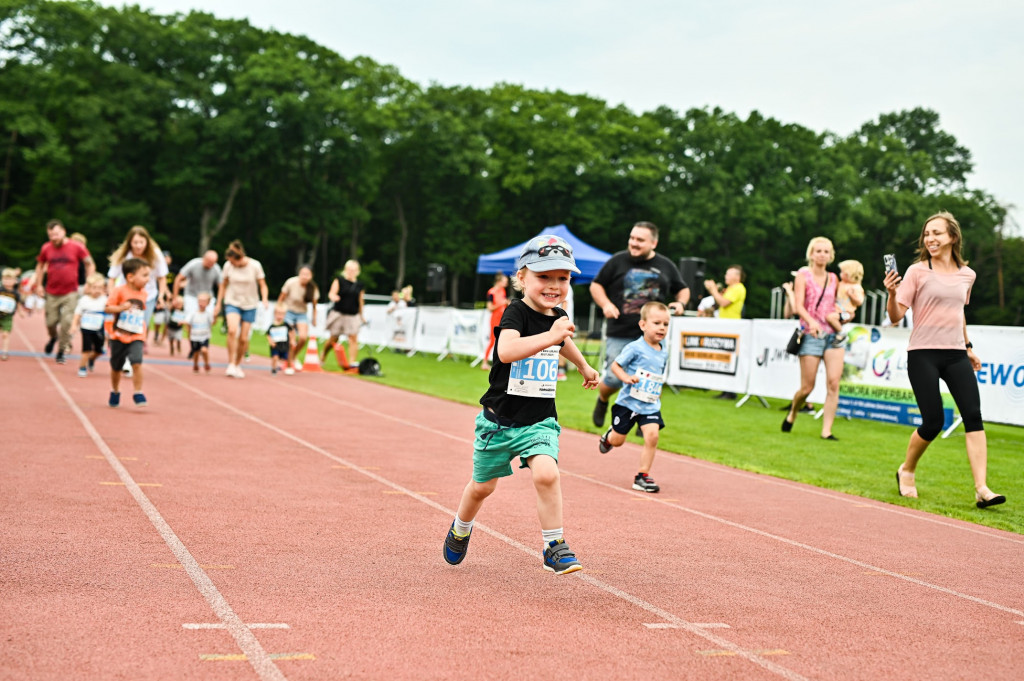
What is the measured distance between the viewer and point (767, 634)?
4.33m

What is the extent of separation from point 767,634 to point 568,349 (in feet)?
5.80

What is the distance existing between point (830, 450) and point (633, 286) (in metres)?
3.26

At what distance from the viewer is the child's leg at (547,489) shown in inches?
193

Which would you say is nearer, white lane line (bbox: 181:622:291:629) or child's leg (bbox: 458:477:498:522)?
white lane line (bbox: 181:622:291:629)

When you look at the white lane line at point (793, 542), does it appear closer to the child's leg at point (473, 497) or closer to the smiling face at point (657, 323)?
the smiling face at point (657, 323)

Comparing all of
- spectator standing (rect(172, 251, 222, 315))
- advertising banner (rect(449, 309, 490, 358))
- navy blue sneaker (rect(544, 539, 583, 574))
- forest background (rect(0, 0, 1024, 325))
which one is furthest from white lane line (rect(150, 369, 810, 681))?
Answer: forest background (rect(0, 0, 1024, 325))

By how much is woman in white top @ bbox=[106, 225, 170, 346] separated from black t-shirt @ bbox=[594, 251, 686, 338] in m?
5.88

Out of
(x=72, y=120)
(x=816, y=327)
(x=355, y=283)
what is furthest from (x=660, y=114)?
(x=816, y=327)

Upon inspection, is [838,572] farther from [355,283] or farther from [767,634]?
[355,283]

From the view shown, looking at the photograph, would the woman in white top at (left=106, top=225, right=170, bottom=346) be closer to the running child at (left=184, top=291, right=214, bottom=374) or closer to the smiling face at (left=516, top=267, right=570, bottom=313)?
the running child at (left=184, top=291, right=214, bottom=374)

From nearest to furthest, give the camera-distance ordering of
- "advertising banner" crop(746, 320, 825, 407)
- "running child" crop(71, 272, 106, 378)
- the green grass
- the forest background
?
1. the green grass
2. "running child" crop(71, 272, 106, 378)
3. "advertising banner" crop(746, 320, 825, 407)
4. the forest background

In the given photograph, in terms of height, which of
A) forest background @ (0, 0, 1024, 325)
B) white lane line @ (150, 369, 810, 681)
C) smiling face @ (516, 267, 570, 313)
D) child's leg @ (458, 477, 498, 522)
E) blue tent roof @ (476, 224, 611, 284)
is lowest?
white lane line @ (150, 369, 810, 681)

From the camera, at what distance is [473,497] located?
204 inches

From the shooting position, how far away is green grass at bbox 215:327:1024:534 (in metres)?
8.62
